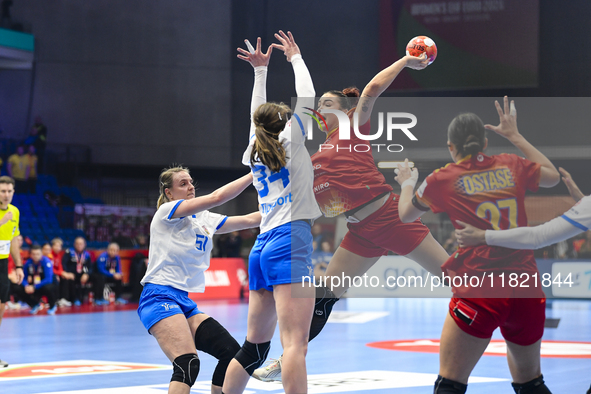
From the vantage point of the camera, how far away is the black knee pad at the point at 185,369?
4418 mm

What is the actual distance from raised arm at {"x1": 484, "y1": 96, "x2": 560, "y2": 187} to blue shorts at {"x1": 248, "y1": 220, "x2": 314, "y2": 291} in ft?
4.17

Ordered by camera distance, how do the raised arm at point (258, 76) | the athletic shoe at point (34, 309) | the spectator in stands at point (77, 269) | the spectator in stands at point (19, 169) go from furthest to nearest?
1. the spectator in stands at point (19, 169)
2. the spectator in stands at point (77, 269)
3. the athletic shoe at point (34, 309)
4. the raised arm at point (258, 76)

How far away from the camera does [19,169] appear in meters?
19.8

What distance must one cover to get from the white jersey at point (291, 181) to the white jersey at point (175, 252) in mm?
752

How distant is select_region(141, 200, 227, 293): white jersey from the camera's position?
4793 mm

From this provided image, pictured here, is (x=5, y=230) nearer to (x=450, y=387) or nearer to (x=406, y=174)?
(x=406, y=174)

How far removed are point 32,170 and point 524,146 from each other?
18.4 metres

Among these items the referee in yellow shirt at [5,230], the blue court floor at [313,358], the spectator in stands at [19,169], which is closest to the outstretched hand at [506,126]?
the blue court floor at [313,358]

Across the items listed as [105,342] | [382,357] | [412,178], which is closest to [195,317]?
[412,178]

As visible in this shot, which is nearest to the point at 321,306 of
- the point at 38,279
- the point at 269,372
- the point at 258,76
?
the point at 269,372

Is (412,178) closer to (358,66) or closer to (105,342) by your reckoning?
(105,342)

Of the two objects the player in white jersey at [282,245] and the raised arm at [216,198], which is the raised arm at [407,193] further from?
the raised arm at [216,198]

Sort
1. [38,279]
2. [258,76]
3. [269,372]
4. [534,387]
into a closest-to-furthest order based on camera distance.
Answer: [534,387], [258,76], [269,372], [38,279]

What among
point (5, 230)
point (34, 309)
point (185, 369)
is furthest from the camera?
point (34, 309)
